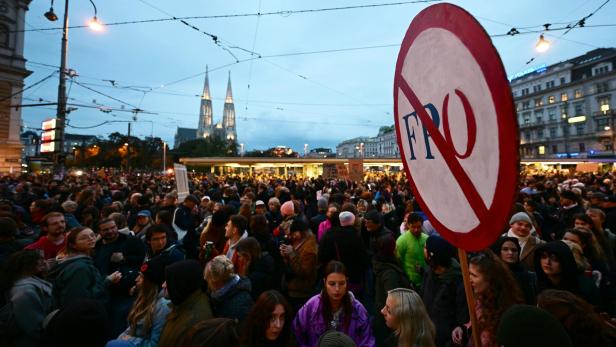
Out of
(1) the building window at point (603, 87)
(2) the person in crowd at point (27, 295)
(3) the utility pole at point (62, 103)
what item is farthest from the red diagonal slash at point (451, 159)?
(1) the building window at point (603, 87)

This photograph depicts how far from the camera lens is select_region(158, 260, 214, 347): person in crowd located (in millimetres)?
2307

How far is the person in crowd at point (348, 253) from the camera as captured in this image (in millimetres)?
4184

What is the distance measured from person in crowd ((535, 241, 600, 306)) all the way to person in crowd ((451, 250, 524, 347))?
2.58ft

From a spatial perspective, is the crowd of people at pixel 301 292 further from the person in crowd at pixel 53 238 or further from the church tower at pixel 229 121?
the church tower at pixel 229 121

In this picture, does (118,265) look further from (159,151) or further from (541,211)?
(159,151)

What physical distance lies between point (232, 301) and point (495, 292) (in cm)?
225

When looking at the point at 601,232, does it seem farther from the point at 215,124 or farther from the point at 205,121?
the point at 215,124

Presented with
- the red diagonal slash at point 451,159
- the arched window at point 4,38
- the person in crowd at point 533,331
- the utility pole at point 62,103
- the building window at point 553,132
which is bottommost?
the person in crowd at point 533,331

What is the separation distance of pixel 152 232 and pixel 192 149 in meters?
76.3

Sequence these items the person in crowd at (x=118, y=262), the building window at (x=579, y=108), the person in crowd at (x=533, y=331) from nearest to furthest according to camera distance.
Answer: the person in crowd at (x=533, y=331)
the person in crowd at (x=118, y=262)
the building window at (x=579, y=108)

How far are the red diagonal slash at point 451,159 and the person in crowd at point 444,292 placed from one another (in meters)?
2.07

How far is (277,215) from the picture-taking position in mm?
7656

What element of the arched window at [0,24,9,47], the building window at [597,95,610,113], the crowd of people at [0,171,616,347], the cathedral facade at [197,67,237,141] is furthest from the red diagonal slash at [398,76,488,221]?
the cathedral facade at [197,67,237,141]

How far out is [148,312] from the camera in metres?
2.58
